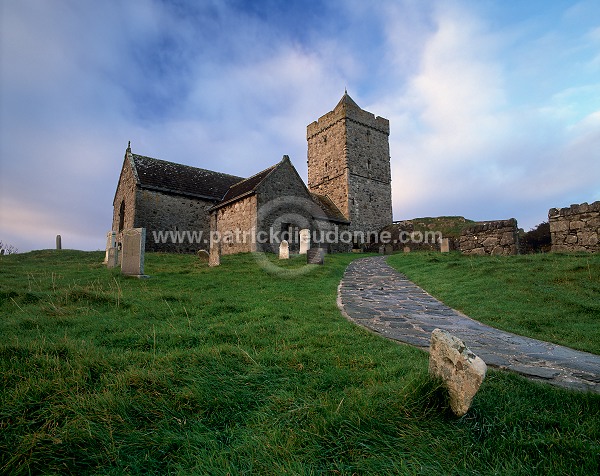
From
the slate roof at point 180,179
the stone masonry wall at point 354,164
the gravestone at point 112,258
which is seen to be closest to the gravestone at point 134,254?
the gravestone at point 112,258

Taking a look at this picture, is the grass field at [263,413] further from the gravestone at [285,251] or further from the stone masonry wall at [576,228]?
the gravestone at [285,251]

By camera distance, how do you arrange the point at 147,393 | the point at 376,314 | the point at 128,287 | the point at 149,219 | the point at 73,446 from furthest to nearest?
the point at 149,219 < the point at 128,287 < the point at 376,314 < the point at 147,393 < the point at 73,446

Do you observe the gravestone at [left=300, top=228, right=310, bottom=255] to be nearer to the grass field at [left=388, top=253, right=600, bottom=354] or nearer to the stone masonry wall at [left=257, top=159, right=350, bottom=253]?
the stone masonry wall at [left=257, top=159, right=350, bottom=253]

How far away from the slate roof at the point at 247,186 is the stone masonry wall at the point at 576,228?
13565 millimetres

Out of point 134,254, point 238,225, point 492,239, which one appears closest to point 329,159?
point 238,225

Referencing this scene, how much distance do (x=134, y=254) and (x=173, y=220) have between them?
39.9ft

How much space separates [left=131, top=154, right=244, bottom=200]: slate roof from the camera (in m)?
21.4

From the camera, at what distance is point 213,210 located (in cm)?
2189

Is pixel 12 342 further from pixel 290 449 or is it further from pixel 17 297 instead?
pixel 17 297

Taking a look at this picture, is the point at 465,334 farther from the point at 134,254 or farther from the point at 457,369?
the point at 134,254

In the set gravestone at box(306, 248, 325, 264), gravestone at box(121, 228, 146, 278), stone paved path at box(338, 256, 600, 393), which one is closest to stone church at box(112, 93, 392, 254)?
gravestone at box(306, 248, 325, 264)

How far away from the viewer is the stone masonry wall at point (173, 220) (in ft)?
66.9

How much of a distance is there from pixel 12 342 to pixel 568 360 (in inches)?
238

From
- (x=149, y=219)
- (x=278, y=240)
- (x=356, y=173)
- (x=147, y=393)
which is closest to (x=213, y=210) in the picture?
(x=149, y=219)
